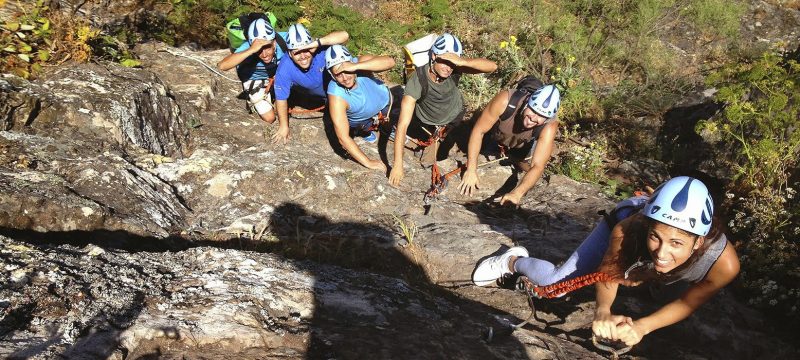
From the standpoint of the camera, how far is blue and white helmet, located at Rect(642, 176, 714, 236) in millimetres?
2650

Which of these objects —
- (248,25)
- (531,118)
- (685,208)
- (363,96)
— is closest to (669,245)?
(685,208)

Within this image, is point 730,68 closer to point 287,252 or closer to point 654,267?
point 654,267

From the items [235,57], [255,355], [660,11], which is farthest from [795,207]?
[660,11]

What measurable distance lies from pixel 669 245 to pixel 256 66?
5.03 m

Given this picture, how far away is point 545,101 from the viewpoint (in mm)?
5113

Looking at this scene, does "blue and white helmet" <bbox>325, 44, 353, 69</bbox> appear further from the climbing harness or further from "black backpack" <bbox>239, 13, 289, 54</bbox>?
the climbing harness

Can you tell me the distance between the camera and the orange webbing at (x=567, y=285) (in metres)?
3.10

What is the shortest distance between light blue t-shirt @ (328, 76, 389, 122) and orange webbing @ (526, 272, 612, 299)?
2787 millimetres

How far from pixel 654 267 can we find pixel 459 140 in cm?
446

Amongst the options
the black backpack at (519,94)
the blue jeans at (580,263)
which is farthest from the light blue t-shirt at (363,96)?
the blue jeans at (580,263)

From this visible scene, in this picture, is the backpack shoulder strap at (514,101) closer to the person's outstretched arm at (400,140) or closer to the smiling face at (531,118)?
the smiling face at (531,118)

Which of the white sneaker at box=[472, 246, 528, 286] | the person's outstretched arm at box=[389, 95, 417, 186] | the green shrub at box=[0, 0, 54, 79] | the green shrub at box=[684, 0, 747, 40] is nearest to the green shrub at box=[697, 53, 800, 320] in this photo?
the white sneaker at box=[472, 246, 528, 286]

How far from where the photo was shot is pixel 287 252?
389cm

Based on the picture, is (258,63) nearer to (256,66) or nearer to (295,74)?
(256,66)
